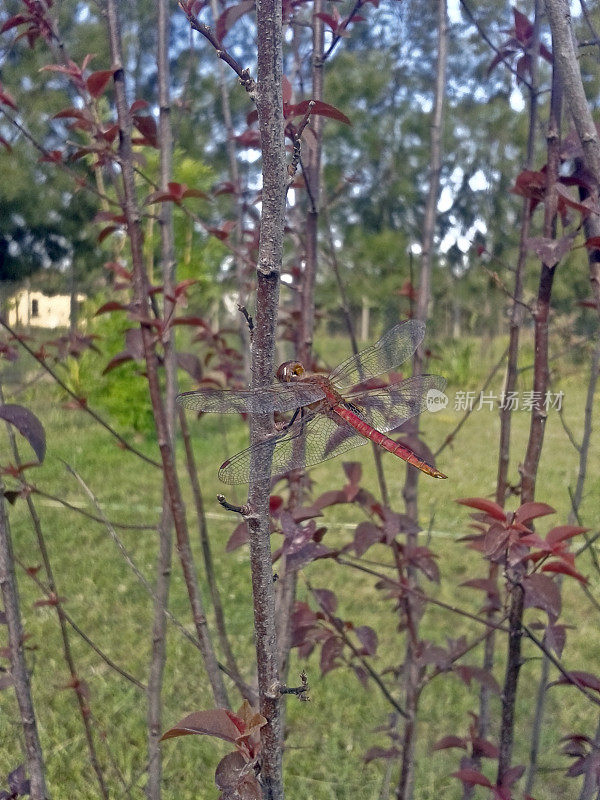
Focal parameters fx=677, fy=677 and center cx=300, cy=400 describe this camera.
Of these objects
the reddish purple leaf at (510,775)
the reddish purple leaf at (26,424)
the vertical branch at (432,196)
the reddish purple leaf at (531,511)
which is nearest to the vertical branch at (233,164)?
the vertical branch at (432,196)

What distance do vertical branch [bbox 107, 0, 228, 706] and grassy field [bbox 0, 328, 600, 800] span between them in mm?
165

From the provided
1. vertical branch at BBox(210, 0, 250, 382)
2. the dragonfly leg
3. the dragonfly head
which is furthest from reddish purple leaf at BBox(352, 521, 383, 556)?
vertical branch at BBox(210, 0, 250, 382)

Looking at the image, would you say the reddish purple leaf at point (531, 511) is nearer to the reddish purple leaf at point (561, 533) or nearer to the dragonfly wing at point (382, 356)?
the reddish purple leaf at point (561, 533)

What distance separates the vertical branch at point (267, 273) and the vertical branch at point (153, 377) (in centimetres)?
39

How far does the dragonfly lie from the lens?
62cm

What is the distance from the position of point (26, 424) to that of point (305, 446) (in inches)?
11.2

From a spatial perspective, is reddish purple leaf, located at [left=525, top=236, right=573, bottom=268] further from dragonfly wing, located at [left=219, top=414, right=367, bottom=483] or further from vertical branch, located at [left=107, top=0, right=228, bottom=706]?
vertical branch, located at [left=107, top=0, right=228, bottom=706]

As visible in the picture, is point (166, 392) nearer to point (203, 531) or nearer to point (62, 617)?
point (203, 531)

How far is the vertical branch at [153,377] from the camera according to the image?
776 mm

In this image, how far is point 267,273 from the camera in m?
0.35

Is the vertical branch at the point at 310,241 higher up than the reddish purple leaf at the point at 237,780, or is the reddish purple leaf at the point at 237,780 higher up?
the vertical branch at the point at 310,241

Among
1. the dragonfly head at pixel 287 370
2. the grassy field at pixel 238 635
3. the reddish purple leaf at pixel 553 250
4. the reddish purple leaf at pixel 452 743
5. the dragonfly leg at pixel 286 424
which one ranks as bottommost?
the grassy field at pixel 238 635

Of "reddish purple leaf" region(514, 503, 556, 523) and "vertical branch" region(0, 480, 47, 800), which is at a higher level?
"reddish purple leaf" region(514, 503, 556, 523)

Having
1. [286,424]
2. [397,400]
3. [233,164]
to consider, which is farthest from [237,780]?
[233,164]
